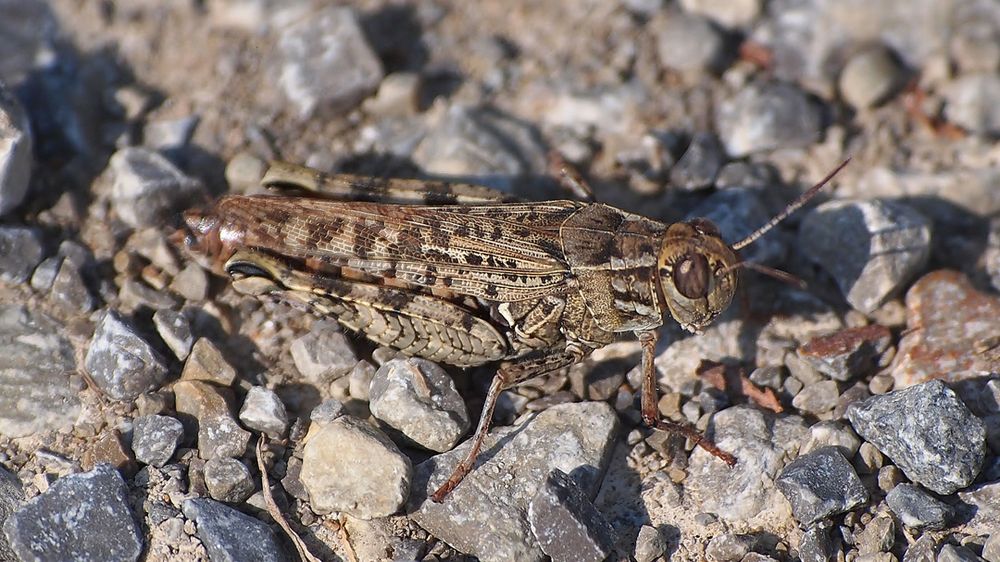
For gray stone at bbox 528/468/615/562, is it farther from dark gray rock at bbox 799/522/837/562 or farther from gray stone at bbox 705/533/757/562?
dark gray rock at bbox 799/522/837/562

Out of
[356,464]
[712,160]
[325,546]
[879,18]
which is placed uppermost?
[879,18]

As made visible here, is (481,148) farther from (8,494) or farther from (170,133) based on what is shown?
(8,494)

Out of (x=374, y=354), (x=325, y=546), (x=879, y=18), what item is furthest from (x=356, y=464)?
(x=879, y=18)

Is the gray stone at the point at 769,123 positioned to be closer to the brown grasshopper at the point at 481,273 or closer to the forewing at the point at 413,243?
the brown grasshopper at the point at 481,273

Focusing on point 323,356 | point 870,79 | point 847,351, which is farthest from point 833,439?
point 870,79

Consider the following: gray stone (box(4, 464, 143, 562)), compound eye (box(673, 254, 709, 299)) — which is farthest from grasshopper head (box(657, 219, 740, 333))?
gray stone (box(4, 464, 143, 562))

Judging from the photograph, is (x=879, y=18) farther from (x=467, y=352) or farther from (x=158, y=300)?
(x=158, y=300)
